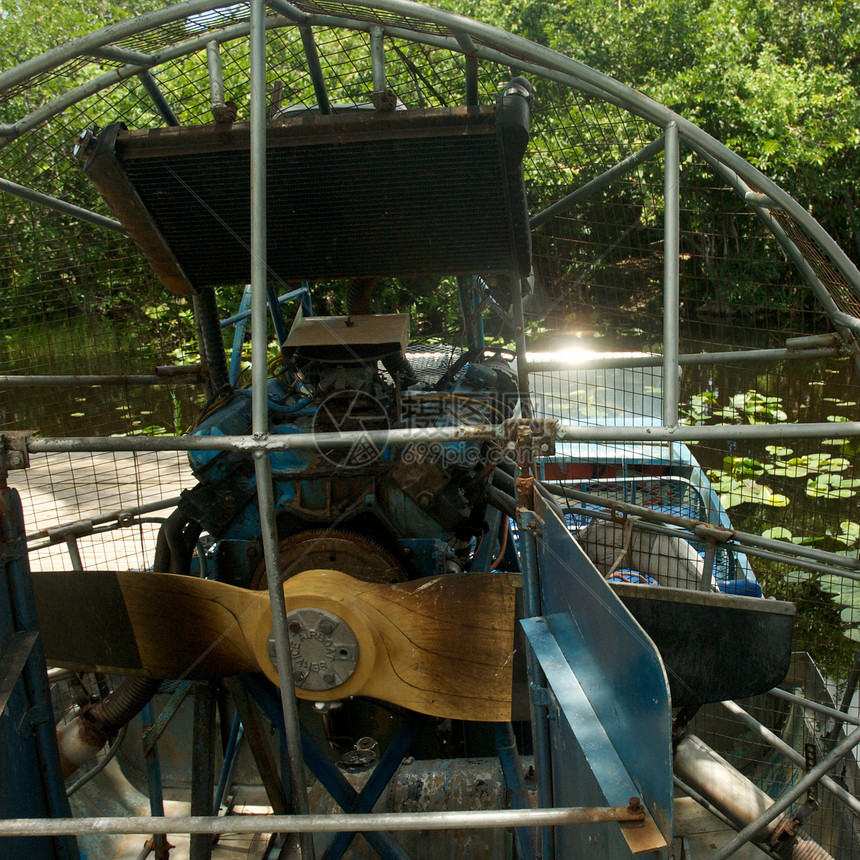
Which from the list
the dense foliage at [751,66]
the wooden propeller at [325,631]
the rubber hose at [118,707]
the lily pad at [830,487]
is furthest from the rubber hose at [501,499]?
the dense foliage at [751,66]

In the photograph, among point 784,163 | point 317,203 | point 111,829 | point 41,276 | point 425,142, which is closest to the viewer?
point 111,829

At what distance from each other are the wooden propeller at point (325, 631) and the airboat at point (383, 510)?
0.04ft

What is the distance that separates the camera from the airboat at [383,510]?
7.72ft

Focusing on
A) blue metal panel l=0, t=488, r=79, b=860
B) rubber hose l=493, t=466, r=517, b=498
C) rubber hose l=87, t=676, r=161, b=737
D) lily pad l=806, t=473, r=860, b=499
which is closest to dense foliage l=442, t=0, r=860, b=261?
lily pad l=806, t=473, r=860, b=499

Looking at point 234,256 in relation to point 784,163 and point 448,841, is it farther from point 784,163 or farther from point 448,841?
point 784,163

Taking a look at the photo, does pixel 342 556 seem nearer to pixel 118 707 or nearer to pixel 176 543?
pixel 176 543

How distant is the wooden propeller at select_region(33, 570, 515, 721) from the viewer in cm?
270

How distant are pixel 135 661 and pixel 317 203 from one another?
2038 millimetres

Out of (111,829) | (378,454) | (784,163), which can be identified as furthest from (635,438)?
(784,163)

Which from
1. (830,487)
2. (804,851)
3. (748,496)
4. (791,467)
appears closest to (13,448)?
(804,851)

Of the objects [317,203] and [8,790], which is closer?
[8,790]

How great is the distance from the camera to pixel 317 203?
3.41m

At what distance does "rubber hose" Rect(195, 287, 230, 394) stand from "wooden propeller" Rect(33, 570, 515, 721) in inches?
52.0

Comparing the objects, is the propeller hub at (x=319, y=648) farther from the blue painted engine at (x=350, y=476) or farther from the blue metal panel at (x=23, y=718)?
the blue metal panel at (x=23, y=718)
